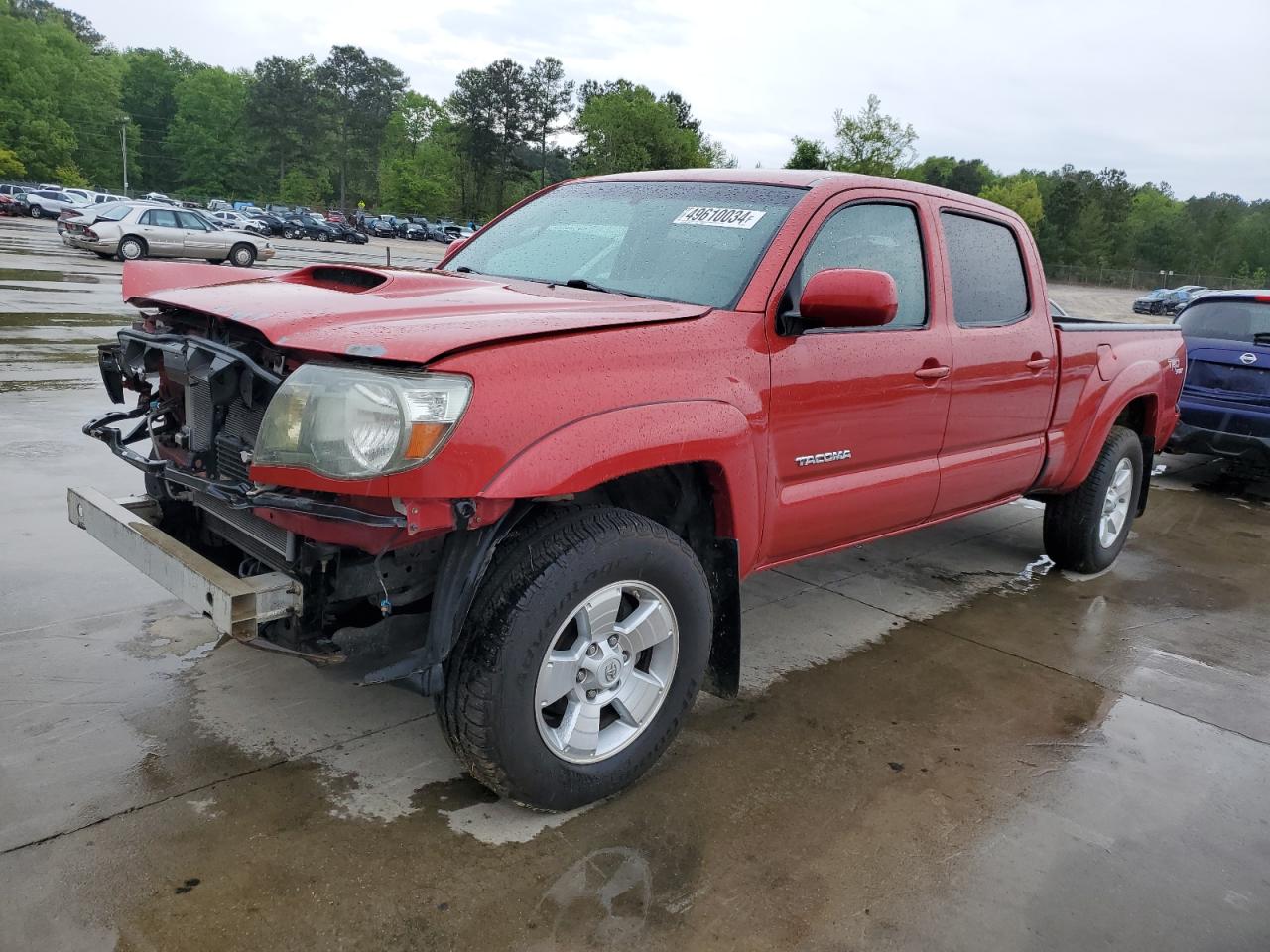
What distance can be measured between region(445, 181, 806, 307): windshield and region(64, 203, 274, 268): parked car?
23757mm

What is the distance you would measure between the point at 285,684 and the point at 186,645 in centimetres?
51

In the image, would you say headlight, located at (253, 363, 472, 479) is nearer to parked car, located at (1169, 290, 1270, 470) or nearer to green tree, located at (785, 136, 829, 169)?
parked car, located at (1169, 290, 1270, 470)

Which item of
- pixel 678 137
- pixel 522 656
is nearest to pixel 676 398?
pixel 522 656

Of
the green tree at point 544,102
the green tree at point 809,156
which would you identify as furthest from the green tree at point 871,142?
the green tree at point 544,102

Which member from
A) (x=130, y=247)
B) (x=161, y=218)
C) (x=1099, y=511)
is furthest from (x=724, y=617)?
(x=161, y=218)

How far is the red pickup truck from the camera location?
8.02 feet

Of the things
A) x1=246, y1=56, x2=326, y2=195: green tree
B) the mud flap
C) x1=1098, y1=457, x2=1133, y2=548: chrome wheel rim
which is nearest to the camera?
the mud flap

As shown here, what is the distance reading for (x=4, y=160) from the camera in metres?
70.9

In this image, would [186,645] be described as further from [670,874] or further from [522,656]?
[670,874]

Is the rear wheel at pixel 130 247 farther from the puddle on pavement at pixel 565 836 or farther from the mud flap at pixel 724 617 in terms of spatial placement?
the mud flap at pixel 724 617

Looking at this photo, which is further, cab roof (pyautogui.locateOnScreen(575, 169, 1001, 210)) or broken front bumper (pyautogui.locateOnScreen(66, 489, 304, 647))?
cab roof (pyautogui.locateOnScreen(575, 169, 1001, 210))

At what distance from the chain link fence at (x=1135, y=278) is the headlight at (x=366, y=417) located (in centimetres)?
7708

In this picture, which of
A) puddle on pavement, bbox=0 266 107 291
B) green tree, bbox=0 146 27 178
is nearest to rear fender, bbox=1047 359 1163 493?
puddle on pavement, bbox=0 266 107 291

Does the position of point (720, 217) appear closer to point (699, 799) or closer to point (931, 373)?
point (931, 373)
